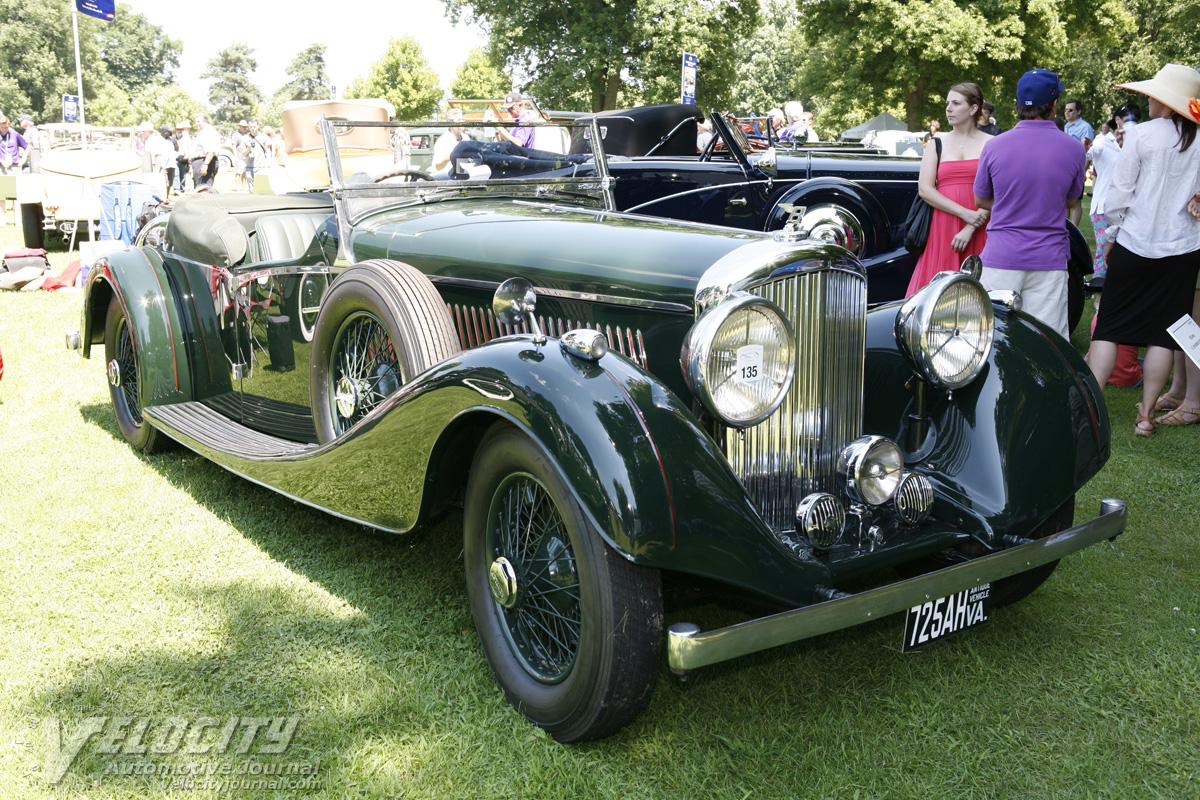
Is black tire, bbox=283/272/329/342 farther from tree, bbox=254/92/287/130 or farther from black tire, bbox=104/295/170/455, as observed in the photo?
tree, bbox=254/92/287/130

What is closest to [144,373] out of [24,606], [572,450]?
[24,606]

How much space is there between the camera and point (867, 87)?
25.4 m

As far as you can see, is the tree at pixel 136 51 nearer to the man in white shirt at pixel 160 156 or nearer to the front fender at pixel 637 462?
the man in white shirt at pixel 160 156

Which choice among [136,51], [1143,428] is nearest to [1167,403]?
[1143,428]

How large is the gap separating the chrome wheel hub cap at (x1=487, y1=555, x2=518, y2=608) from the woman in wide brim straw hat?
12.1 feet

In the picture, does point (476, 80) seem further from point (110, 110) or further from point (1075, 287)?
point (1075, 287)

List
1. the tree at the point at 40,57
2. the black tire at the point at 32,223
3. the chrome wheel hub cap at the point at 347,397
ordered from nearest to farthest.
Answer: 1. the chrome wheel hub cap at the point at 347,397
2. the black tire at the point at 32,223
3. the tree at the point at 40,57

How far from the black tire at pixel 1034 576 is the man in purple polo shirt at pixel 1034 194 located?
6.03 feet

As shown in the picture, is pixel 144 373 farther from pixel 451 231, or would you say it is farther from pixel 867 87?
pixel 867 87

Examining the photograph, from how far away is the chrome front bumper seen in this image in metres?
1.92

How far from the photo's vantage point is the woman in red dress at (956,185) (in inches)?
189

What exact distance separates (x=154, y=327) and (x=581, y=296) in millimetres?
2533

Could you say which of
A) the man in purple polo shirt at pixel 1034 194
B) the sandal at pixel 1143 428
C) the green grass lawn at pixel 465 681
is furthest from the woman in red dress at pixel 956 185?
the green grass lawn at pixel 465 681

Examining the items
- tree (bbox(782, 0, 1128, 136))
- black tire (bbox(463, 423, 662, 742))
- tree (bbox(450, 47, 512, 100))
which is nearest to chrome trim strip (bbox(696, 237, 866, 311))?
black tire (bbox(463, 423, 662, 742))
